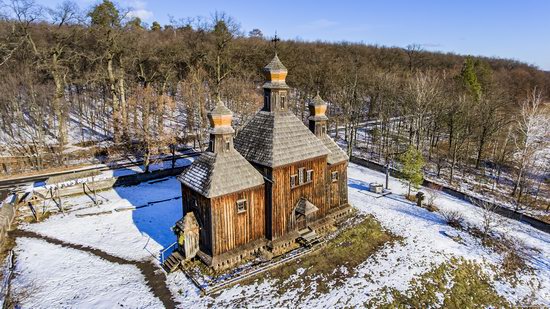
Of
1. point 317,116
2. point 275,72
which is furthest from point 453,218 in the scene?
point 275,72

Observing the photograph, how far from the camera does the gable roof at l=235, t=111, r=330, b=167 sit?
18344mm

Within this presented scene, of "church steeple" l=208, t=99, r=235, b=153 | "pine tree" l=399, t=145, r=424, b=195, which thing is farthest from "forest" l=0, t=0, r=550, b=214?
"church steeple" l=208, t=99, r=235, b=153

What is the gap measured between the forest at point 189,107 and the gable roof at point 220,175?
13.9 meters

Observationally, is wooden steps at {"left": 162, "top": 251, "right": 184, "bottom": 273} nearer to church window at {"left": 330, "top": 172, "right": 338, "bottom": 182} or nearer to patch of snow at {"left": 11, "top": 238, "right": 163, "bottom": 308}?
patch of snow at {"left": 11, "top": 238, "right": 163, "bottom": 308}

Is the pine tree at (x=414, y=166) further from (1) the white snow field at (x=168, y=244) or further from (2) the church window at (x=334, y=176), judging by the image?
(2) the church window at (x=334, y=176)

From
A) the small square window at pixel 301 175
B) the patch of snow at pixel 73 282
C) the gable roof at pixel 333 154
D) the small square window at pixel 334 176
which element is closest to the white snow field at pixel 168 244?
the patch of snow at pixel 73 282

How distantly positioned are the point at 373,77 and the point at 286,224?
41.4m

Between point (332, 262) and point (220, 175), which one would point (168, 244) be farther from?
point (332, 262)

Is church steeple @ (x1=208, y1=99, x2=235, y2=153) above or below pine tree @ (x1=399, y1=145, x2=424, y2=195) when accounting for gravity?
above

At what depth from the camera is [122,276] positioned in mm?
16656

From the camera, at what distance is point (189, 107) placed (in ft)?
129

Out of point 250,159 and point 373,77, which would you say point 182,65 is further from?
point 250,159

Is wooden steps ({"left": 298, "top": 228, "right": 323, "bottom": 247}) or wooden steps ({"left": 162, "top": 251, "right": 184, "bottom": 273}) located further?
wooden steps ({"left": 298, "top": 228, "right": 323, "bottom": 247})

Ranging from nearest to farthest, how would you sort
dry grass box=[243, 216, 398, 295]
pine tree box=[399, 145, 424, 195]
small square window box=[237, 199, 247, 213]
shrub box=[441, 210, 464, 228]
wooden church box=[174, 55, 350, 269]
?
dry grass box=[243, 216, 398, 295], wooden church box=[174, 55, 350, 269], small square window box=[237, 199, 247, 213], shrub box=[441, 210, 464, 228], pine tree box=[399, 145, 424, 195]
